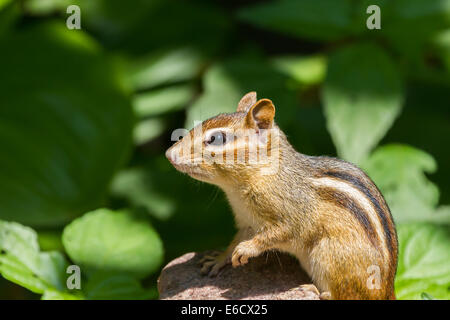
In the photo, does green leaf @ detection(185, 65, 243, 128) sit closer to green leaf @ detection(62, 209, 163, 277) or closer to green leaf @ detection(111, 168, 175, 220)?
green leaf @ detection(111, 168, 175, 220)

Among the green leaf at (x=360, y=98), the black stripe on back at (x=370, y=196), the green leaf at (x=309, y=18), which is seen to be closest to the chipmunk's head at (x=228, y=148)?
the black stripe on back at (x=370, y=196)

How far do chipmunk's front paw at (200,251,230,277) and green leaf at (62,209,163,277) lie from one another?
5.6 inches

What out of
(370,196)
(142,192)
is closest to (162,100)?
(142,192)

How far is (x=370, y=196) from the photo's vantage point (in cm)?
186

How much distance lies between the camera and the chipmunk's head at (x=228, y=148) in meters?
1.82

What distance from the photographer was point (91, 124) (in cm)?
320

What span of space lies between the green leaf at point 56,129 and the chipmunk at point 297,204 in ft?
4.30

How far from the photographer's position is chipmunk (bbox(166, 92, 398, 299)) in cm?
180

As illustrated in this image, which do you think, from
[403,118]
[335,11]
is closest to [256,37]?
[403,118]

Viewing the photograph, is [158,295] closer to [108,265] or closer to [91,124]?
[108,265]

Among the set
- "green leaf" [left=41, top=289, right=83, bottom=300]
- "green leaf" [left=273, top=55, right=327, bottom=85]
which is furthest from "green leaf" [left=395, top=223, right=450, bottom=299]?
"green leaf" [left=273, top=55, right=327, bottom=85]

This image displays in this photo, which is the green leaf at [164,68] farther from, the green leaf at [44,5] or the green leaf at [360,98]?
the green leaf at [360,98]

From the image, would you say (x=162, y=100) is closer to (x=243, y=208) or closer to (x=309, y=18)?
(x=309, y=18)
